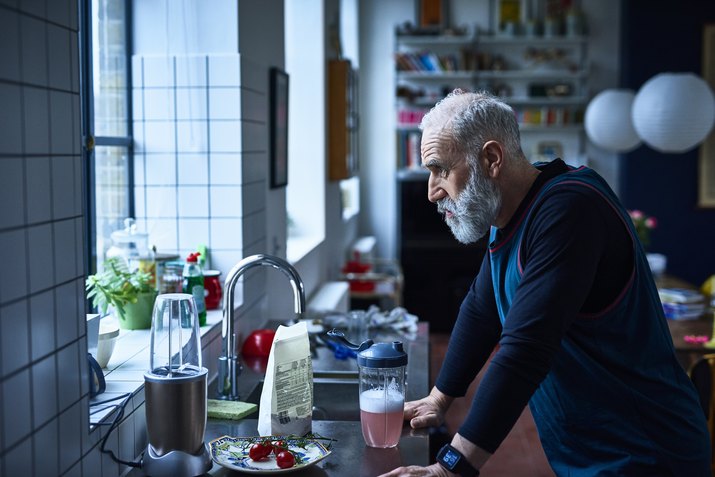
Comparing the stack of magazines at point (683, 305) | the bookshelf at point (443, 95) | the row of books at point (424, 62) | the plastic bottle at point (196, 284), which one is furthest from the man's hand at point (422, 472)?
the row of books at point (424, 62)

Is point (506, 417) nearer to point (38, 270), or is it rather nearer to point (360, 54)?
point (38, 270)

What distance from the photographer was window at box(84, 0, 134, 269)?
256 cm

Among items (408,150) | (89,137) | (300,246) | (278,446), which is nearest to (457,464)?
(278,446)

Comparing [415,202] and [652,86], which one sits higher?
[652,86]

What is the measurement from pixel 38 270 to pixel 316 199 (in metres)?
3.79

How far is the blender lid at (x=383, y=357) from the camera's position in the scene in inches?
73.7

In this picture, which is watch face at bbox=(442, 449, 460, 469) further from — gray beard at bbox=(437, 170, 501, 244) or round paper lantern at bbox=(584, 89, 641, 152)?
round paper lantern at bbox=(584, 89, 641, 152)

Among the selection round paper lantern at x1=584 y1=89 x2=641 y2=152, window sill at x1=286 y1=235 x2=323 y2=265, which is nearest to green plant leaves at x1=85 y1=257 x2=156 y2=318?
window sill at x1=286 y1=235 x2=323 y2=265

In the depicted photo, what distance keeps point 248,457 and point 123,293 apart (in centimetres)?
81

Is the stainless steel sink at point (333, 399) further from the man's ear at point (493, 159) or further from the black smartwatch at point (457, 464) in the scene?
the man's ear at point (493, 159)

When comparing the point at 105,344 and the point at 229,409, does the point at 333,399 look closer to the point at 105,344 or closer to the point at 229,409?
the point at 229,409

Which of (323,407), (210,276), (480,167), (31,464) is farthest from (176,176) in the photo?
(31,464)

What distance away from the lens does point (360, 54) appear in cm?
823

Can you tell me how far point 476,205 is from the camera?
183 centimetres
